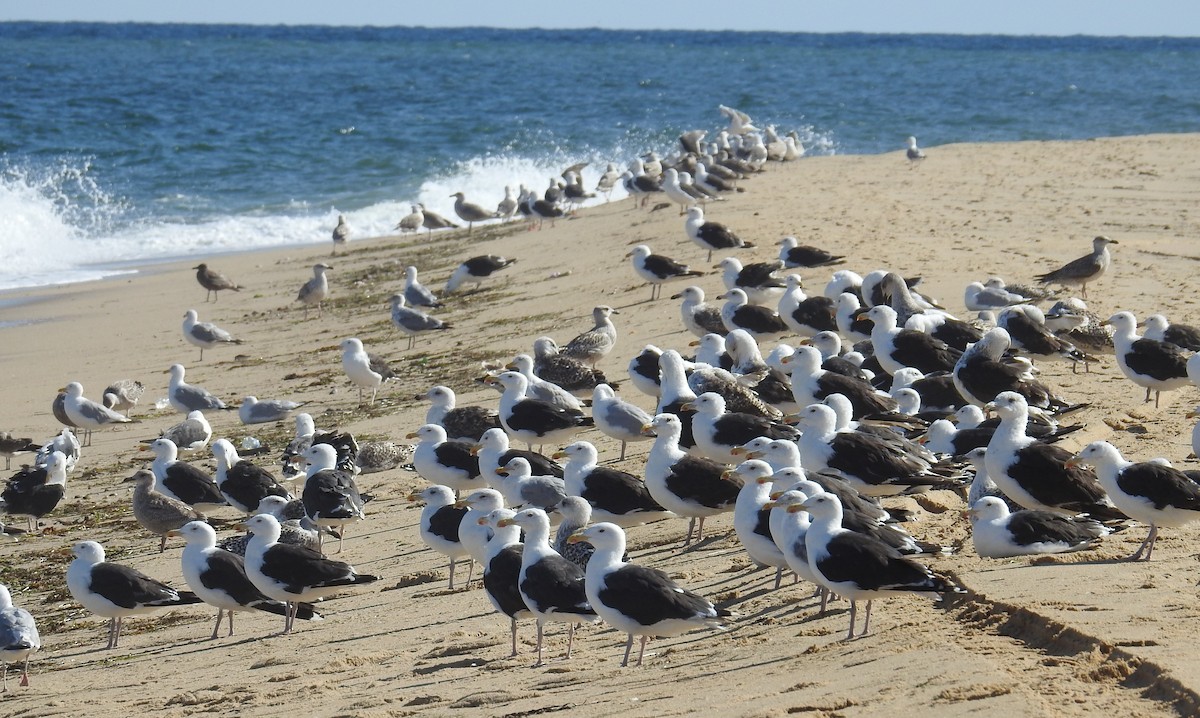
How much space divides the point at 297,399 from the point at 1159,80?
6254 centimetres

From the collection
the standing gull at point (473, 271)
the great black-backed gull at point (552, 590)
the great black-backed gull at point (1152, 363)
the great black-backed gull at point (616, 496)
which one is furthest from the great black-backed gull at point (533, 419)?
the standing gull at point (473, 271)

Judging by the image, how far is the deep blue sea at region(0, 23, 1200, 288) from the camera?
3195cm

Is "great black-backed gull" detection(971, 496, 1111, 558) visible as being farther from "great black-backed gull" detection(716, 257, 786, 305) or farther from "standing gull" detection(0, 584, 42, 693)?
"great black-backed gull" detection(716, 257, 786, 305)

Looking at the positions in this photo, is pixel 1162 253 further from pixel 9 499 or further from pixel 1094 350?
pixel 9 499

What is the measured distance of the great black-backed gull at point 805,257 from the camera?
16875 millimetres

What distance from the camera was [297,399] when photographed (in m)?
15.5

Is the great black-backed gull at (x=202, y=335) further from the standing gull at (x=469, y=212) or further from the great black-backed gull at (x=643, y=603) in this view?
the great black-backed gull at (x=643, y=603)

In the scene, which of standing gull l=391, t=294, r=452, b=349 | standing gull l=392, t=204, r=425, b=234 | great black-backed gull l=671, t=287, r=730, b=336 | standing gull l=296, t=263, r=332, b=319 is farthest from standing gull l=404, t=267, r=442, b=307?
standing gull l=392, t=204, r=425, b=234

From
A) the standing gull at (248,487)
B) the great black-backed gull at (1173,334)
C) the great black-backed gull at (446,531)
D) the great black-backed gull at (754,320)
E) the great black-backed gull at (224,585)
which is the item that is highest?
the great black-backed gull at (1173,334)

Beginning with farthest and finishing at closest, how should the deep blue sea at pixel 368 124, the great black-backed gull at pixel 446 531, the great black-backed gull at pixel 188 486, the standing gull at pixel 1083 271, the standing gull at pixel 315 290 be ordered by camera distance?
the deep blue sea at pixel 368 124
the standing gull at pixel 315 290
the standing gull at pixel 1083 271
the great black-backed gull at pixel 188 486
the great black-backed gull at pixel 446 531

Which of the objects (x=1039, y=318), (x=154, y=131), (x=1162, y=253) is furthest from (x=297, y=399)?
(x=154, y=131)

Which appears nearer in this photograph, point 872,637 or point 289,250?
point 872,637

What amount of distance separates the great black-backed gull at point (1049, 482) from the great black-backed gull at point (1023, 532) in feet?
1.03

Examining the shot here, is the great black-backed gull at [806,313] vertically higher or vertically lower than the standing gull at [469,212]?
higher
